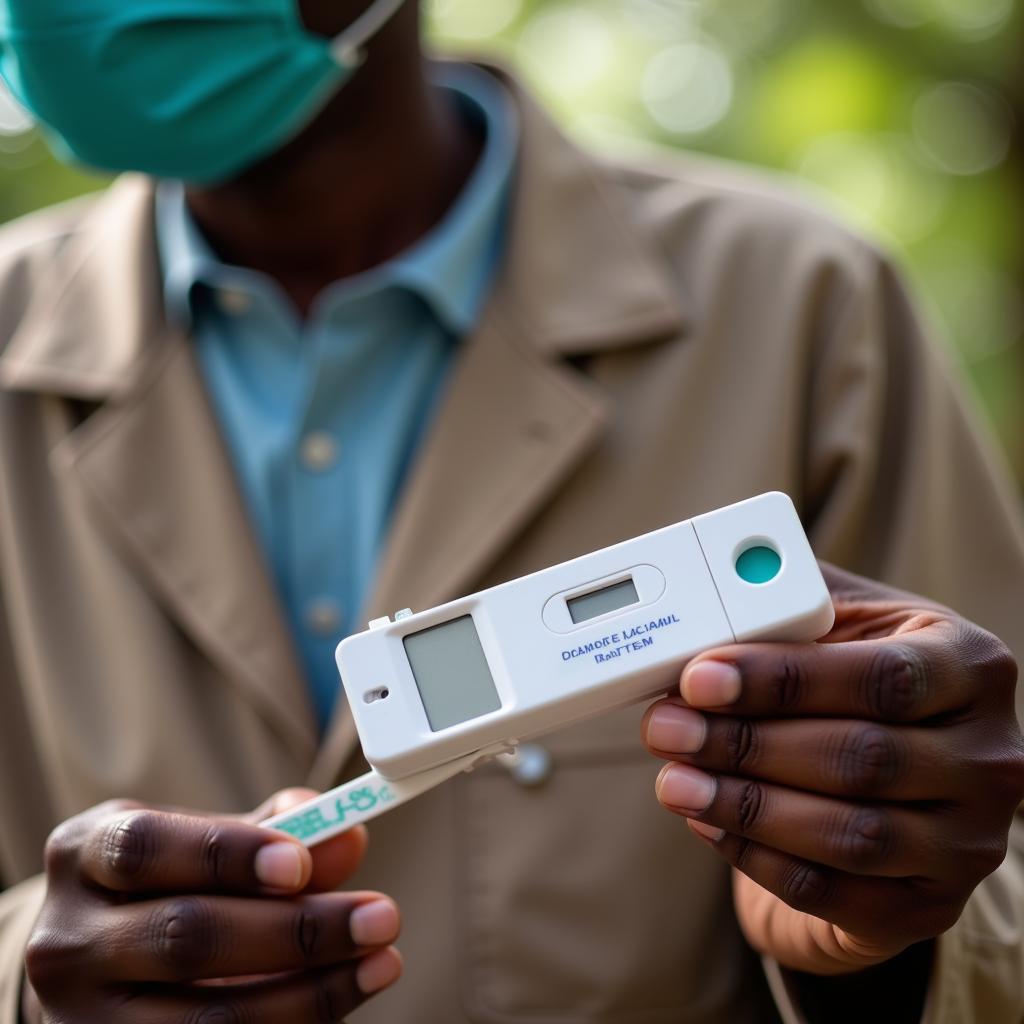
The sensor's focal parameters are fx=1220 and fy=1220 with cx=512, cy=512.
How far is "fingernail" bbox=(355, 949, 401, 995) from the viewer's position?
1.11m

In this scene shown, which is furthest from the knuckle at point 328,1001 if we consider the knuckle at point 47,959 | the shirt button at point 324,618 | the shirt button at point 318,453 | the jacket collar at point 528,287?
the jacket collar at point 528,287

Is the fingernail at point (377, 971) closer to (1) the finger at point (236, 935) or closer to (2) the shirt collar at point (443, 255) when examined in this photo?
(1) the finger at point (236, 935)

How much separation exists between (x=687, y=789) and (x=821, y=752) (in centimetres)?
11

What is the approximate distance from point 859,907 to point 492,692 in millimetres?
350

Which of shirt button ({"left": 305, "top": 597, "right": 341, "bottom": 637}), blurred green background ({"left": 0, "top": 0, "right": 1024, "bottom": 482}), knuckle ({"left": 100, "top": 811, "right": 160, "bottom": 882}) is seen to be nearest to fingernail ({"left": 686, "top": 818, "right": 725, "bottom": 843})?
knuckle ({"left": 100, "top": 811, "right": 160, "bottom": 882})

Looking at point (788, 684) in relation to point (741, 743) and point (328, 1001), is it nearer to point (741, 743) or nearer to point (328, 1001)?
point (741, 743)

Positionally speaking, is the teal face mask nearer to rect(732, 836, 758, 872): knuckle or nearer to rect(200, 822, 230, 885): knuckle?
rect(200, 822, 230, 885): knuckle

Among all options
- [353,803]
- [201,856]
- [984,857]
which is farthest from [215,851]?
[984,857]

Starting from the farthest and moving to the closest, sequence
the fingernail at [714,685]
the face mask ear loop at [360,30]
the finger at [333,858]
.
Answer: the face mask ear loop at [360,30]
the finger at [333,858]
the fingernail at [714,685]

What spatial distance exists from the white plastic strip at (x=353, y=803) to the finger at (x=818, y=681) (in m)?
0.22

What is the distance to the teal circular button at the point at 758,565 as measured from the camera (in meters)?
1.00

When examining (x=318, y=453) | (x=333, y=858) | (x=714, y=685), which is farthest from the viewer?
(x=318, y=453)

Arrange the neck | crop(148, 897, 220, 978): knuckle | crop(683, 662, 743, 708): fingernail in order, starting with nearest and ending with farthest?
1. crop(683, 662, 743, 708): fingernail
2. crop(148, 897, 220, 978): knuckle
3. the neck

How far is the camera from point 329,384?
1729 mm
